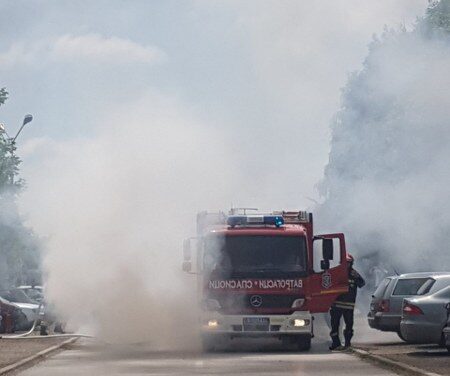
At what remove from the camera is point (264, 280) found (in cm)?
2905

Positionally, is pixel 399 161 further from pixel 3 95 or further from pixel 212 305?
pixel 3 95

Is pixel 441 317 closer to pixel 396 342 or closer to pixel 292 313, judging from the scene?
pixel 292 313

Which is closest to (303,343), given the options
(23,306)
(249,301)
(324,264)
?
(249,301)

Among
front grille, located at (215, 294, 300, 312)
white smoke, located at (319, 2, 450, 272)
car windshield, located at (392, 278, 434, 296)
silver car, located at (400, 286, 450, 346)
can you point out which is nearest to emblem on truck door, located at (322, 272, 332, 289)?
front grille, located at (215, 294, 300, 312)

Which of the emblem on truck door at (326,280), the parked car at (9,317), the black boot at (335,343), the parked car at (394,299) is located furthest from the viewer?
the parked car at (9,317)

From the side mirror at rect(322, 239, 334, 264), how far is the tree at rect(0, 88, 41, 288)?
13.5 m

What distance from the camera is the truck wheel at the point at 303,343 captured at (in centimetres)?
2944

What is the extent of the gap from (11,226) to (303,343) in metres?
21.3

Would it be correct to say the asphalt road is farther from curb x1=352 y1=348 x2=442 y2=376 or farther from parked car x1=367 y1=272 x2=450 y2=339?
parked car x1=367 y1=272 x2=450 y2=339

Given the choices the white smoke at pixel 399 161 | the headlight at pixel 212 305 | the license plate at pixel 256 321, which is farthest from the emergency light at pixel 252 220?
the white smoke at pixel 399 161

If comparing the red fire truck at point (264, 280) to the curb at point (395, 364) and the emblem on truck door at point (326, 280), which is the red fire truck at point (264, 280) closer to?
the emblem on truck door at point (326, 280)

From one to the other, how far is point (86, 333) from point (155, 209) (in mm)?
4469

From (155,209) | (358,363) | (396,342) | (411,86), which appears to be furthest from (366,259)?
(358,363)

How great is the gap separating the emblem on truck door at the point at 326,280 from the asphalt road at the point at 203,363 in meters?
1.35
